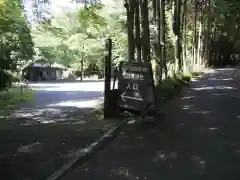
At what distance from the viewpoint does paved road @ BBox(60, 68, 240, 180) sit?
6914mm

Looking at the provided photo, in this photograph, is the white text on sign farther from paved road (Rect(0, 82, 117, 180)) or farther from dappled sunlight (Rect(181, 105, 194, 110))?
dappled sunlight (Rect(181, 105, 194, 110))

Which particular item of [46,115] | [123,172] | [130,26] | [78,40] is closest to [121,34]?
[78,40]

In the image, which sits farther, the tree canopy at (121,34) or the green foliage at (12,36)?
the green foliage at (12,36)

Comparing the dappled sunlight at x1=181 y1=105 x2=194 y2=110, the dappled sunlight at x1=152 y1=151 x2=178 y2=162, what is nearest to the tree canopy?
the dappled sunlight at x1=181 y1=105 x2=194 y2=110

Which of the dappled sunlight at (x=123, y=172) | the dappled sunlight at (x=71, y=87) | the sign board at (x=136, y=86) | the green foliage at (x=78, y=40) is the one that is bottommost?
the dappled sunlight at (x=123, y=172)

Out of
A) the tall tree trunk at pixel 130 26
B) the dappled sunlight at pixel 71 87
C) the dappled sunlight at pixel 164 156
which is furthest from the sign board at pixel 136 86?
the dappled sunlight at pixel 71 87

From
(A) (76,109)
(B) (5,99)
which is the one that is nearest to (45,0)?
(B) (5,99)

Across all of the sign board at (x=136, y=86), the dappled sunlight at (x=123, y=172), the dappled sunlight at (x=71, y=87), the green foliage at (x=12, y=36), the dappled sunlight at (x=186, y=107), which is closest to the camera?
the dappled sunlight at (x=123, y=172)

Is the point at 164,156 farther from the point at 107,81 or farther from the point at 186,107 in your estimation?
the point at 186,107

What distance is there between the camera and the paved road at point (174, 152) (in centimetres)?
691

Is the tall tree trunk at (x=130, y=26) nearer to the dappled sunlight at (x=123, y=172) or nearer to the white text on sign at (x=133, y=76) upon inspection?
the white text on sign at (x=133, y=76)

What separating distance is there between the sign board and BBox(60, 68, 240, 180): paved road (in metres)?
0.68

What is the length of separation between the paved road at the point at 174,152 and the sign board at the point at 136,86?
0.68 metres

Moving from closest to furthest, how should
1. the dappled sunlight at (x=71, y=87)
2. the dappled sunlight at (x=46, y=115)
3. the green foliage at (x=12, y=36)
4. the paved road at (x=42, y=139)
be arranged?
the paved road at (x=42, y=139)
the dappled sunlight at (x=46, y=115)
the green foliage at (x=12, y=36)
the dappled sunlight at (x=71, y=87)
